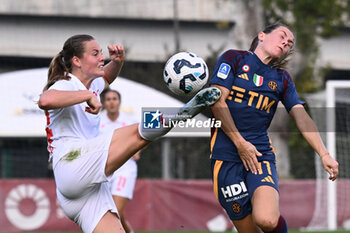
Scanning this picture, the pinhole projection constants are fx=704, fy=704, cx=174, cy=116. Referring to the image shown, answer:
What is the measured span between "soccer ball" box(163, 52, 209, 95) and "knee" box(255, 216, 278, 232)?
1061 mm

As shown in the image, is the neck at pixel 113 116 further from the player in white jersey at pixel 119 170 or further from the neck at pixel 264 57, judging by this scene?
the neck at pixel 264 57

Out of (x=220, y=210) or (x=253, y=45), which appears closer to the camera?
(x=253, y=45)

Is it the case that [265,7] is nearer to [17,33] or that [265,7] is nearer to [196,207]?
[196,207]

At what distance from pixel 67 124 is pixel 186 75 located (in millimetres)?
968

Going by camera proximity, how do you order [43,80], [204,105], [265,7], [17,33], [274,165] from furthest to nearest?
[17,33] < [265,7] < [43,80] < [274,165] < [204,105]

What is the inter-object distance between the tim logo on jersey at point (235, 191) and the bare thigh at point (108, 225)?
944 millimetres

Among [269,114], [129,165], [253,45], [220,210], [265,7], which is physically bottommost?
[220,210]

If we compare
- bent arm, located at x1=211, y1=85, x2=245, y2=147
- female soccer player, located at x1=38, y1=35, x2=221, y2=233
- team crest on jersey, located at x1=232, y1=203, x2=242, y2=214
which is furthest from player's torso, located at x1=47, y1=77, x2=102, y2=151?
team crest on jersey, located at x1=232, y1=203, x2=242, y2=214

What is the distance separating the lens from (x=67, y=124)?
4840mm

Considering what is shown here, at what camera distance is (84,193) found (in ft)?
15.5

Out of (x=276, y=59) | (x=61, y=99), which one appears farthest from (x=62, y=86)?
(x=276, y=59)

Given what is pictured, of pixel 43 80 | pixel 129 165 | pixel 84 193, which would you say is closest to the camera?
pixel 84 193

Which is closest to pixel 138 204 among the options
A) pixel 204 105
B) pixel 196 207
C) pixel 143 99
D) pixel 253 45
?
pixel 196 207

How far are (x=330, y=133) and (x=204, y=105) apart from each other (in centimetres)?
837
